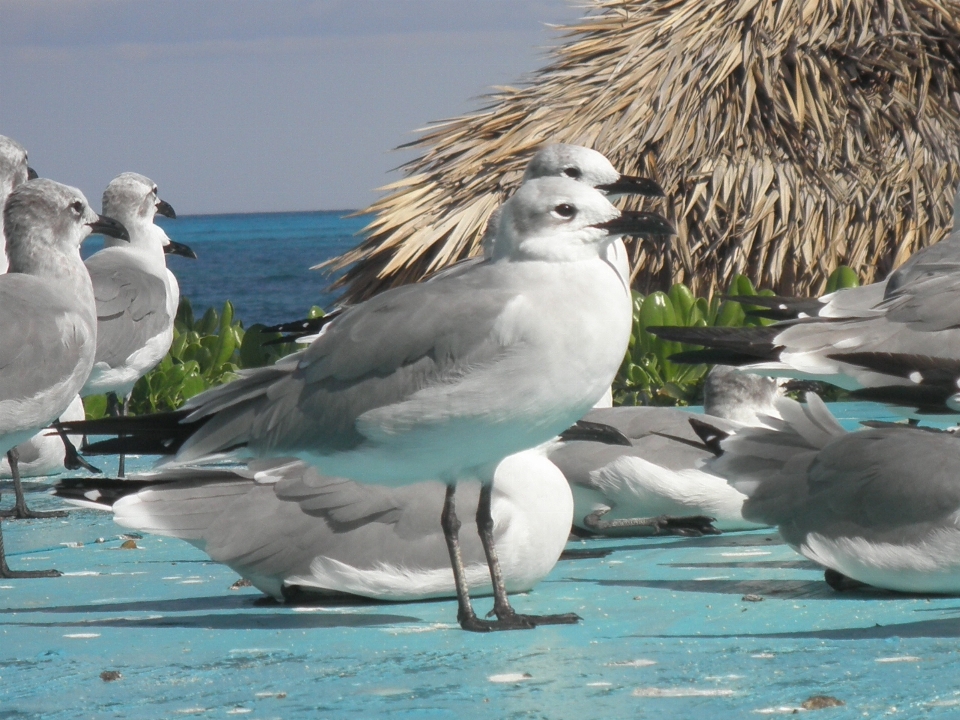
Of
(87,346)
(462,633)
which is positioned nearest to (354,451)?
(462,633)

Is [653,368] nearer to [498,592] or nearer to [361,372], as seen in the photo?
[498,592]

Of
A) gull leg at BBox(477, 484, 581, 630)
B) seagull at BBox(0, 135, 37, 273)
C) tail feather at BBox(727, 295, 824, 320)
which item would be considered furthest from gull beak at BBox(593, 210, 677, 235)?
seagull at BBox(0, 135, 37, 273)

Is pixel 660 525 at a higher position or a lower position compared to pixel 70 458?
higher

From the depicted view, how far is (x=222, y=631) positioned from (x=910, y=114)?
7820 mm

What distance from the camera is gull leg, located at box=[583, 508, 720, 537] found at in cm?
488

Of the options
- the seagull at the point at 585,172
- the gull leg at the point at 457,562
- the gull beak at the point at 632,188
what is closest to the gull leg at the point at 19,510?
the seagull at the point at 585,172

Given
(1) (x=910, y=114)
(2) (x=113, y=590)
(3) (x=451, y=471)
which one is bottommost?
(2) (x=113, y=590)

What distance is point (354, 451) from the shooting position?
11.2ft

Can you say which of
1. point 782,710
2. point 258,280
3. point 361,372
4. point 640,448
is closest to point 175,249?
point 640,448

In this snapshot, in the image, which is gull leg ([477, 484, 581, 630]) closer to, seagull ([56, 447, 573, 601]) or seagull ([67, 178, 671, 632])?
seagull ([67, 178, 671, 632])

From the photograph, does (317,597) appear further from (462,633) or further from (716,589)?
(716,589)

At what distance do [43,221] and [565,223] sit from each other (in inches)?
98.7

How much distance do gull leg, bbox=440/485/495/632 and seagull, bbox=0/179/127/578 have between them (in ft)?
5.19

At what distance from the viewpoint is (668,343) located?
9055 mm
